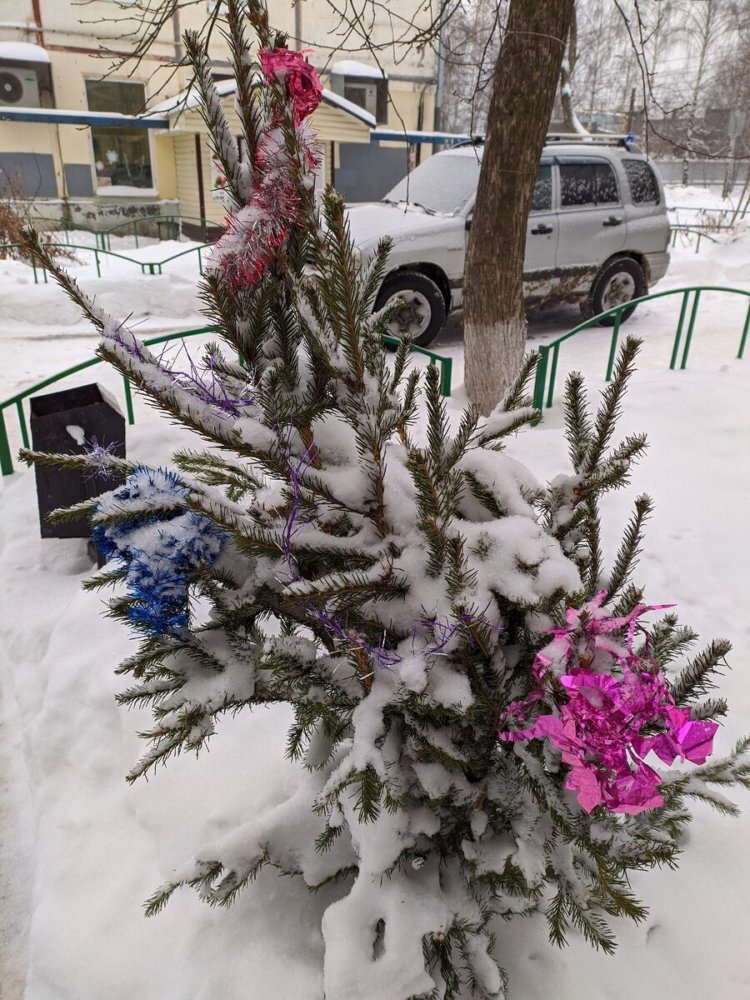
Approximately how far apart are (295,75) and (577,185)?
8665mm

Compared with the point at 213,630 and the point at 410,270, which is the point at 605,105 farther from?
the point at 213,630

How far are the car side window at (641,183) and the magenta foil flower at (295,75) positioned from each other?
9.21 metres

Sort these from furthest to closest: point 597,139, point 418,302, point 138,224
Answer: point 138,224 < point 597,139 < point 418,302

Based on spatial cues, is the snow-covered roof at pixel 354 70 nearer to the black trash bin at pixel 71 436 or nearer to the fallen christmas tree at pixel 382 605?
the black trash bin at pixel 71 436

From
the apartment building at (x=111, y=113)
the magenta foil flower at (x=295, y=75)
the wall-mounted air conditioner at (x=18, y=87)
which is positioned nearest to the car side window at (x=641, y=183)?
the magenta foil flower at (x=295, y=75)

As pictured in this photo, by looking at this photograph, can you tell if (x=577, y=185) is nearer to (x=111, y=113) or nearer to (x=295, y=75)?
(x=295, y=75)

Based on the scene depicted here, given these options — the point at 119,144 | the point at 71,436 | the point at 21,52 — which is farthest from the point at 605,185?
the point at 21,52

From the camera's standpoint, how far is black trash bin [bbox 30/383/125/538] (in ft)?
13.2

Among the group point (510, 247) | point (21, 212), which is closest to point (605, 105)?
point (21, 212)

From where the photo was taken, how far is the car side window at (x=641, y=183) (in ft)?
30.4

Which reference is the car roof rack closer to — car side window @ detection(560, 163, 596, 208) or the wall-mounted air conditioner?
car side window @ detection(560, 163, 596, 208)

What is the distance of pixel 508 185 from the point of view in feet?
17.5

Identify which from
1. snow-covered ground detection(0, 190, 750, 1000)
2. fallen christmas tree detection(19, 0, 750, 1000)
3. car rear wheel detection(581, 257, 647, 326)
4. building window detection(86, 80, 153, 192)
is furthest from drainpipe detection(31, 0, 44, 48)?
fallen christmas tree detection(19, 0, 750, 1000)

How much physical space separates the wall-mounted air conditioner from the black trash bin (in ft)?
71.2
